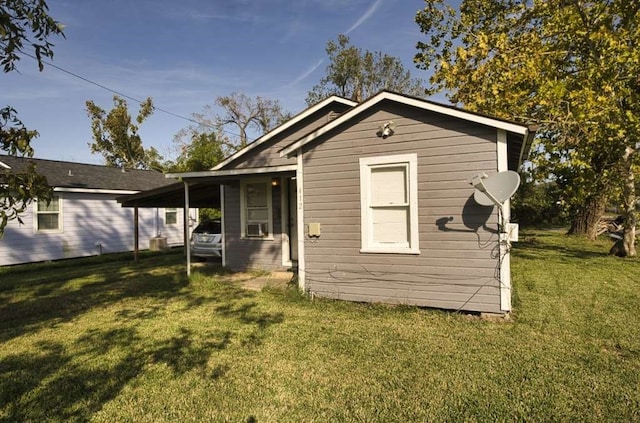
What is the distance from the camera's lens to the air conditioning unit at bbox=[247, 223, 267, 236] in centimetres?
989

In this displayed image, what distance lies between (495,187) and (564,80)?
7.16m

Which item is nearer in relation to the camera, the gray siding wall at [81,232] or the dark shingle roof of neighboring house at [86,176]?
the gray siding wall at [81,232]

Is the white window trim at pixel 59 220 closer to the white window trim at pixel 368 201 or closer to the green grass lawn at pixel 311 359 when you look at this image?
the green grass lawn at pixel 311 359

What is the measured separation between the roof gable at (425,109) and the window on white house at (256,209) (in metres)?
2.96

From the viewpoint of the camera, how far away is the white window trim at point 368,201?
19.8 feet

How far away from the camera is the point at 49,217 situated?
44.3 ft

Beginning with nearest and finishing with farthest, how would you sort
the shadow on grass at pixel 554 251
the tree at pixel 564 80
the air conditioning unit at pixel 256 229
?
the tree at pixel 564 80
the air conditioning unit at pixel 256 229
the shadow on grass at pixel 554 251

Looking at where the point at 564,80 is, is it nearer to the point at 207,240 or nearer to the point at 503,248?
the point at 503,248

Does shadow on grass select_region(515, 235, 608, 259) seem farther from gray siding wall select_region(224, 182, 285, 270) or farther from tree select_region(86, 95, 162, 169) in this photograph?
tree select_region(86, 95, 162, 169)

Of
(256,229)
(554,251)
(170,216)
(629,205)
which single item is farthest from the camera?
(170,216)

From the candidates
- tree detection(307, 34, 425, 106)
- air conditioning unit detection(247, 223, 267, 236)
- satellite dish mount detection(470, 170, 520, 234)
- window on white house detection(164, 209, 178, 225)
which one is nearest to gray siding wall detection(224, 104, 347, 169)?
air conditioning unit detection(247, 223, 267, 236)

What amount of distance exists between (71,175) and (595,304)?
685 inches

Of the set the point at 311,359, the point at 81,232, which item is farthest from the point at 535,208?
the point at 81,232

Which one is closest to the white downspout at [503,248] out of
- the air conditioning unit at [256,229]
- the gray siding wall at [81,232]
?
the air conditioning unit at [256,229]
